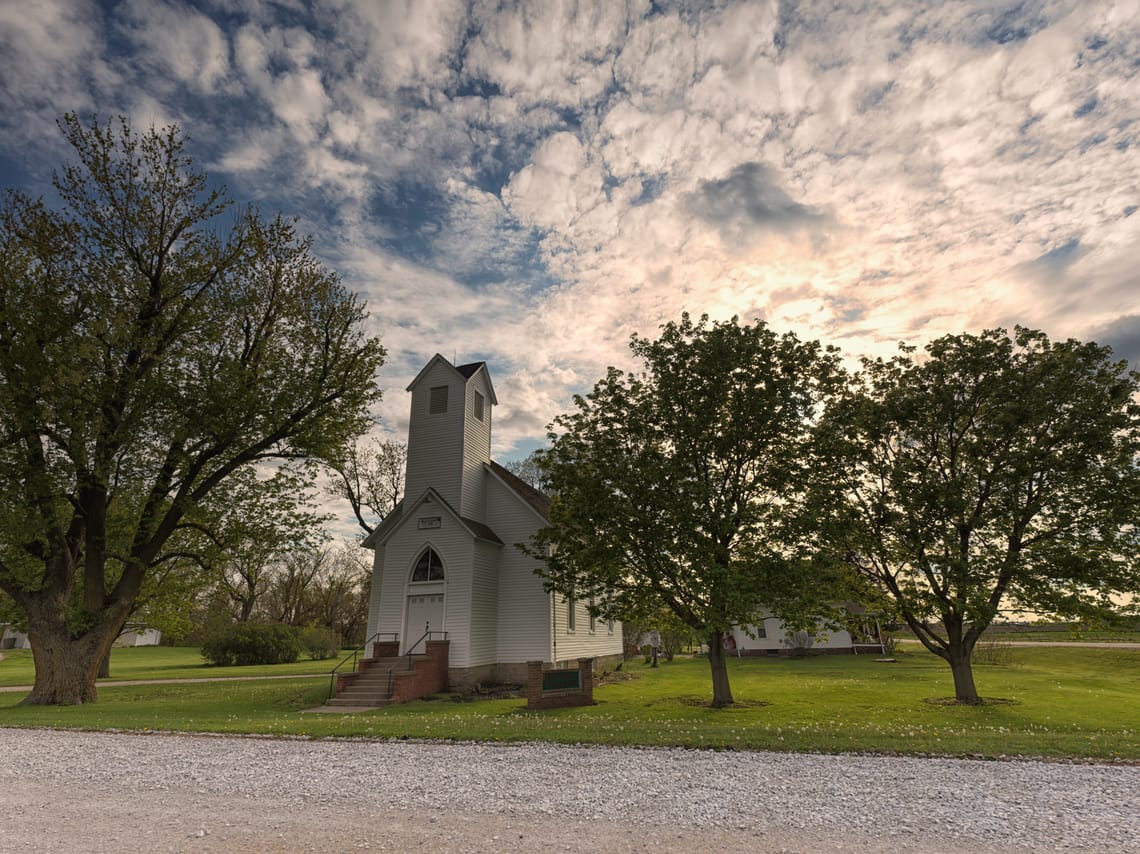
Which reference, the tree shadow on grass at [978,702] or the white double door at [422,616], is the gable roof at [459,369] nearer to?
the white double door at [422,616]

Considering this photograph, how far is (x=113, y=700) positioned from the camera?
21.7 m

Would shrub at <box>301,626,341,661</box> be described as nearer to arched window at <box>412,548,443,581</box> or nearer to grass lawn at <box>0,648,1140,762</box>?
grass lawn at <box>0,648,1140,762</box>

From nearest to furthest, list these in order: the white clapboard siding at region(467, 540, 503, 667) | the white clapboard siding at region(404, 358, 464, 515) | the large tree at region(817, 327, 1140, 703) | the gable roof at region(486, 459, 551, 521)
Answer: the large tree at region(817, 327, 1140, 703)
the white clapboard siding at region(467, 540, 503, 667)
the white clapboard siding at region(404, 358, 464, 515)
the gable roof at region(486, 459, 551, 521)

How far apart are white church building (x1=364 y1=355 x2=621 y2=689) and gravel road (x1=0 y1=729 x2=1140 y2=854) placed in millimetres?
13531

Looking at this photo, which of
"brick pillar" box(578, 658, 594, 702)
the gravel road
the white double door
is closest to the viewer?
the gravel road

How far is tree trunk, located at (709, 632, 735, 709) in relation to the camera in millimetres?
17844

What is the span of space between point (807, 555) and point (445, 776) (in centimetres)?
1155

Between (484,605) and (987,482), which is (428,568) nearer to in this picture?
(484,605)

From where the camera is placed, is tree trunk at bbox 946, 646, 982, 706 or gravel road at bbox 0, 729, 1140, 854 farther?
tree trunk at bbox 946, 646, 982, 706

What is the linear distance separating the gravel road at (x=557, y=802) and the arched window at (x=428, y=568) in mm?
14018

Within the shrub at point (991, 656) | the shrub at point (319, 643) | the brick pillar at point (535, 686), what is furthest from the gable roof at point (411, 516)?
the shrub at point (991, 656)

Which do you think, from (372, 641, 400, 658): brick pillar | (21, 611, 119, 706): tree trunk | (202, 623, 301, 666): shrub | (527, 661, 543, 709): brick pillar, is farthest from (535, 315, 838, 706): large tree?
(202, 623, 301, 666): shrub

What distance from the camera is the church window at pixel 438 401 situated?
27094mm

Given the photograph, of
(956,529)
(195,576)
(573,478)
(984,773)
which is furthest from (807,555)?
(195,576)
